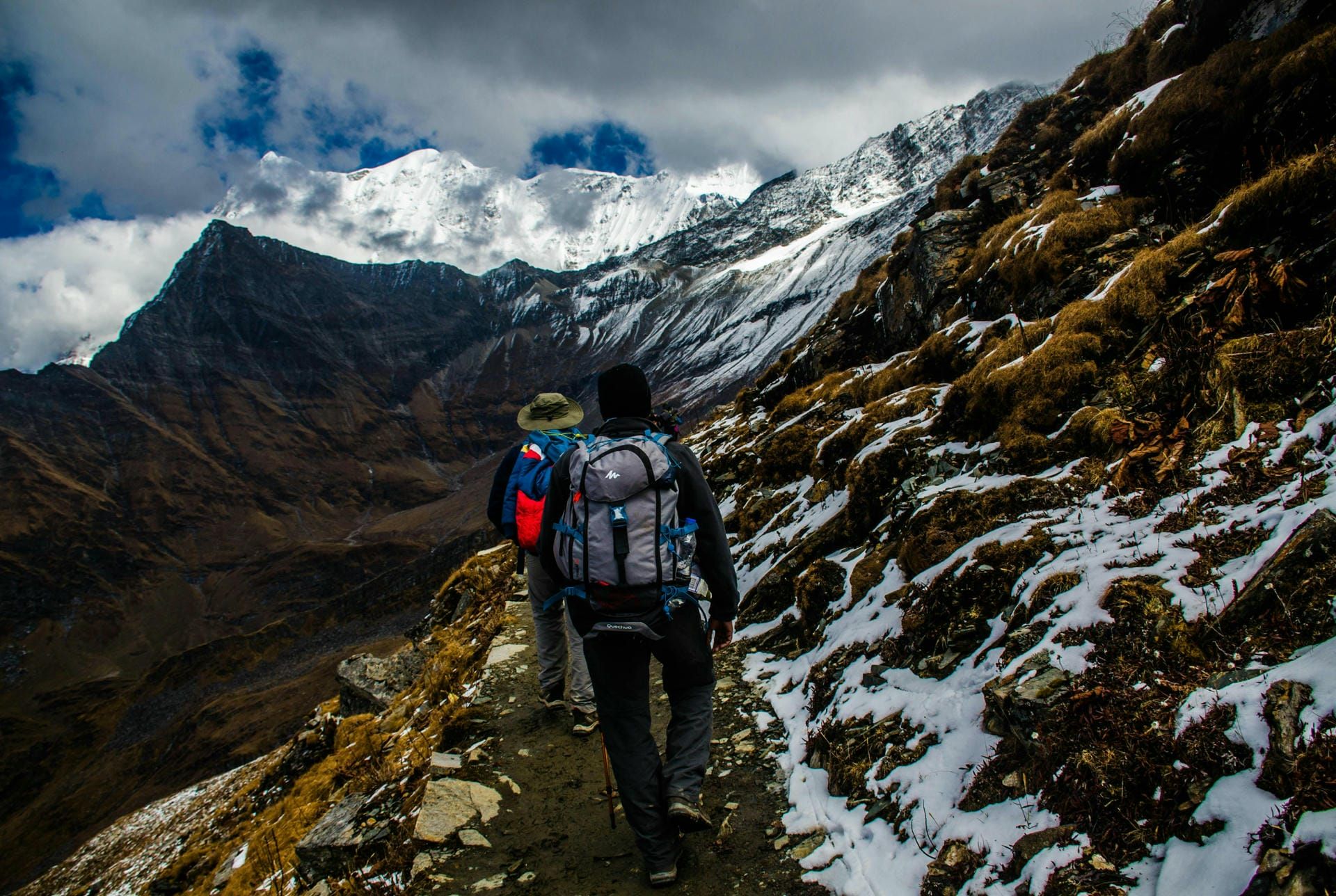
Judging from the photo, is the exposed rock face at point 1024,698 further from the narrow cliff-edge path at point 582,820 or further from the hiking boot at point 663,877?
the hiking boot at point 663,877

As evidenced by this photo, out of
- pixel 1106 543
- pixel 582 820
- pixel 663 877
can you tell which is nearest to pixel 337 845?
pixel 582 820

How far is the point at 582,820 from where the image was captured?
5.39m

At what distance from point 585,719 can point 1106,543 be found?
541cm

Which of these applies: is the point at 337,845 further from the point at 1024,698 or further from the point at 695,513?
the point at 1024,698

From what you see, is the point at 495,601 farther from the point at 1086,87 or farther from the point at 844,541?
the point at 1086,87

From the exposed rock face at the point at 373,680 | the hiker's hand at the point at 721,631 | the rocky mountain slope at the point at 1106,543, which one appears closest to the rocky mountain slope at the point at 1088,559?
the rocky mountain slope at the point at 1106,543

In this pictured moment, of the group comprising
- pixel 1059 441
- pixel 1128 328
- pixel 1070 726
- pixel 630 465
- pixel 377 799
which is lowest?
pixel 377 799

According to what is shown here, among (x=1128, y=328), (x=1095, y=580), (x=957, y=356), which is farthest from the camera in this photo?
(x=957, y=356)

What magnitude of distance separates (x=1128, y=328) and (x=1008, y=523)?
355cm

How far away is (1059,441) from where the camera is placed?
6.90m

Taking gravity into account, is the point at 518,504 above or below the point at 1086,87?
below

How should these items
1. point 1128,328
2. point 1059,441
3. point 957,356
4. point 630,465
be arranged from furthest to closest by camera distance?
point 957,356 < point 1128,328 < point 1059,441 < point 630,465

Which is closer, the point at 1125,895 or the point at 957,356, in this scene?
the point at 1125,895

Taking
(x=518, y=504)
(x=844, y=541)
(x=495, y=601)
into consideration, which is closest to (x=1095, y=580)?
(x=844, y=541)
